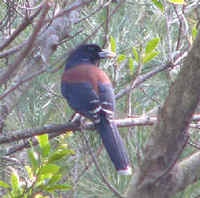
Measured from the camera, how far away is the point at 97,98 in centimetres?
344

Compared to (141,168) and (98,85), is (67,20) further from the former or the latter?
(141,168)

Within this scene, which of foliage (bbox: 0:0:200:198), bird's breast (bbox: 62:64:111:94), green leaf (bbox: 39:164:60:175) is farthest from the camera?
bird's breast (bbox: 62:64:111:94)

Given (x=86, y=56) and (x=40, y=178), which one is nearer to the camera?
(x=40, y=178)

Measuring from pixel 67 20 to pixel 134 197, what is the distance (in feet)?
7.05

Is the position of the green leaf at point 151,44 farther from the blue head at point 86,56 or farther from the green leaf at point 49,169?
the green leaf at point 49,169

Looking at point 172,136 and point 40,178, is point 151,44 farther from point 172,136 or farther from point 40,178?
point 40,178

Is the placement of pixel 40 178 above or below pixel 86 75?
below

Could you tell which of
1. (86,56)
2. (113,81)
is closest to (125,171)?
(113,81)

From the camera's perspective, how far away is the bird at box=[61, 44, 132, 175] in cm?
284

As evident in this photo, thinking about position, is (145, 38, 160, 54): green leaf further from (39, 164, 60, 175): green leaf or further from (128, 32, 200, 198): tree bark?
(39, 164, 60, 175): green leaf

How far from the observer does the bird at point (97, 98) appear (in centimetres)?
284

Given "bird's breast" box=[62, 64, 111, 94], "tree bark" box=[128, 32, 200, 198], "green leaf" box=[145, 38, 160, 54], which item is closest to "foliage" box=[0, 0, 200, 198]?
"green leaf" box=[145, 38, 160, 54]

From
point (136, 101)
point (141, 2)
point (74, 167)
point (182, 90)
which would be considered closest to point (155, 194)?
point (182, 90)

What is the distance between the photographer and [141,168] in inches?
72.9
